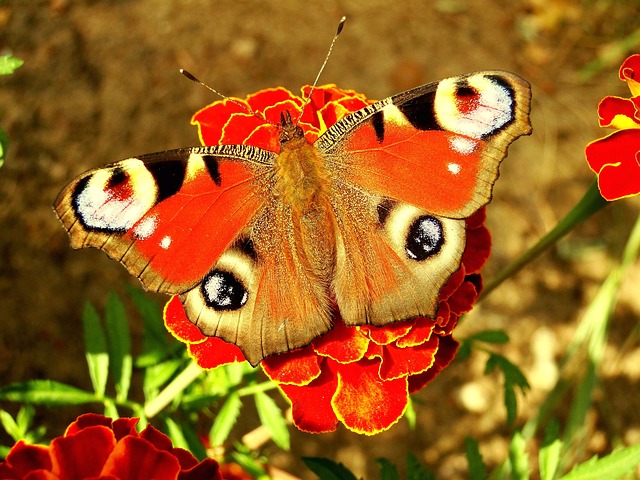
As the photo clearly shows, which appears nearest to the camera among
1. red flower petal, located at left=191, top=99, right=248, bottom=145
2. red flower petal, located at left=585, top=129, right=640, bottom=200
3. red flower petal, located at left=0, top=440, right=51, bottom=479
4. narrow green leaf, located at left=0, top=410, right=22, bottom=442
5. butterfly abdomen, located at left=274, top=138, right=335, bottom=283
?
red flower petal, located at left=0, top=440, right=51, bottom=479

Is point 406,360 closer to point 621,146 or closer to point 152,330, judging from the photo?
point 621,146

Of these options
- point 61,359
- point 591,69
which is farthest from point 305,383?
point 591,69

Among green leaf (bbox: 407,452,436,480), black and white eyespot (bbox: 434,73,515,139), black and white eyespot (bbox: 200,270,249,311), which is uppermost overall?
black and white eyespot (bbox: 434,73,515,139)

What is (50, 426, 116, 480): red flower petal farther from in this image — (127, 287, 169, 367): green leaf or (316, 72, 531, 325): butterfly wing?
(127, 287, 169, 367): green leaf

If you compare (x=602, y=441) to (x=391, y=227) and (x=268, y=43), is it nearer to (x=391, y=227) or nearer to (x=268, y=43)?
(x=391, y=227)

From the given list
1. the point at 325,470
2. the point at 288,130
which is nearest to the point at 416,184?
the point at 288,130

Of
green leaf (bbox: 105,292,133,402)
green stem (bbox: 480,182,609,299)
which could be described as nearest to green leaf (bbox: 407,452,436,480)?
green stem (bbox: 480,182,609,299)
